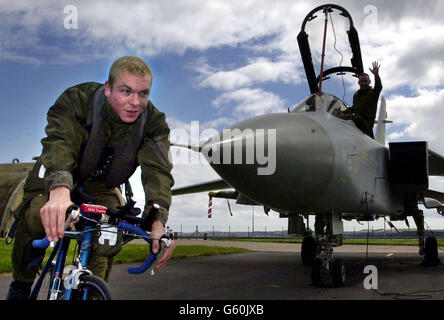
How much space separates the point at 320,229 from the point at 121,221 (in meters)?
4.81

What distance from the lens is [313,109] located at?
638 cm

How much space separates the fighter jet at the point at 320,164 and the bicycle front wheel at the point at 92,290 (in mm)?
2716

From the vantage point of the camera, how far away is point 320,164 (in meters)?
5.09

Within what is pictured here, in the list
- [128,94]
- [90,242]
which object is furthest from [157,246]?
[128,94]

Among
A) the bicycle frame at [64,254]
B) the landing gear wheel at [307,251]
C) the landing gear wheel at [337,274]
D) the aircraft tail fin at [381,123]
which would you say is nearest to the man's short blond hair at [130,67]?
the bicycle frame at [64,254]

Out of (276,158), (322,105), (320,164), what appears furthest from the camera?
(322,105)

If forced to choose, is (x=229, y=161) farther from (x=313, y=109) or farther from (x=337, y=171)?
(x=313, y=109)

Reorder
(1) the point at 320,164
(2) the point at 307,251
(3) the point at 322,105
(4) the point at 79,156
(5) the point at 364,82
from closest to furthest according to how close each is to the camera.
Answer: (4) the point at 79,156, (1) the point at 320,164, (3) the point at 322,105, (5) the point at 364,82, (2) the point at 307,251

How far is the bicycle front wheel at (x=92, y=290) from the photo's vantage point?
185 cm

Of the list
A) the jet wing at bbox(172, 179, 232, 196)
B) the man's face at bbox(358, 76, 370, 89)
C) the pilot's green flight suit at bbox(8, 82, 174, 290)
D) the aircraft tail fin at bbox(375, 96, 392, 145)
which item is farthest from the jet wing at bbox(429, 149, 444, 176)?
the pilot's green flight suit at bbox(8, 82, 174, 290)

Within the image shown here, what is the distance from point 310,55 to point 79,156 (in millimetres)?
6354

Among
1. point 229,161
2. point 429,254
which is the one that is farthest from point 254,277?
point 429,254

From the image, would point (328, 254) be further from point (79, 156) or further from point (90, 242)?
point (90, 242)

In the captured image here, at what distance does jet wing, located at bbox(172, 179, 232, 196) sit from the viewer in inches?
482
